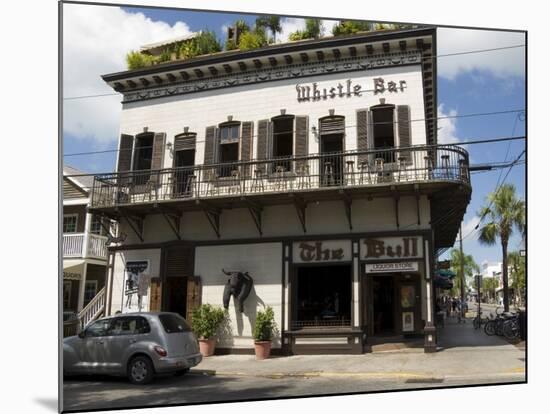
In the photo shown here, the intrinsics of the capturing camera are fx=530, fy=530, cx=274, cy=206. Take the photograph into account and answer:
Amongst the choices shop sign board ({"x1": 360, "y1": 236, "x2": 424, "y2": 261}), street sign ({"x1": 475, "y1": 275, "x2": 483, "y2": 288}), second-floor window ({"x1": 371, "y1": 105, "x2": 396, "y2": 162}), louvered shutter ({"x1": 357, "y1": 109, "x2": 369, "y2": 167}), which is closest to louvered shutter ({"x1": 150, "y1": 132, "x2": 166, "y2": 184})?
louvered shutter ({"x1": 357, "y1": 109, "x2": 369, "y2": 167})

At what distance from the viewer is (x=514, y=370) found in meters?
7.73

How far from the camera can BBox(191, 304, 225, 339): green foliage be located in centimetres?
736

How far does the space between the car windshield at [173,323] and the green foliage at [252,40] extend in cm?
417

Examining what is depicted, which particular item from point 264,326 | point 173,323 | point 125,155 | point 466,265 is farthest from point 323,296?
point 125,155

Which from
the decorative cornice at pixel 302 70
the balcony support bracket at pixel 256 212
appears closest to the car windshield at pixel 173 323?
the balcony support bracket at pixel 256 212

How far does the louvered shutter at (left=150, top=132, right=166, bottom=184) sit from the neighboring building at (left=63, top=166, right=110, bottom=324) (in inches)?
50.4

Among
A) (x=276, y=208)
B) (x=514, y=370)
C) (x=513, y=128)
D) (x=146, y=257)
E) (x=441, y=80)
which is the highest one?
(x=441, y=80)

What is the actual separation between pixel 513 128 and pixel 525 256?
6.43ft

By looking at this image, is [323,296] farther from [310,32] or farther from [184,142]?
[310,32]

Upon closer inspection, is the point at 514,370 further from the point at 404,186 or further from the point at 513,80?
the point at 513,80

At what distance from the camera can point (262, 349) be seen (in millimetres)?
7957

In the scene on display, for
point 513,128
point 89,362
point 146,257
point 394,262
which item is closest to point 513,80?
point 513,128

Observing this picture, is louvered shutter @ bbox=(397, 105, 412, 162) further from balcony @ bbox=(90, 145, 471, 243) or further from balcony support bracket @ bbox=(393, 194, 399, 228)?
balcony support bracket @ bbox=(393, 194, 399, 228)

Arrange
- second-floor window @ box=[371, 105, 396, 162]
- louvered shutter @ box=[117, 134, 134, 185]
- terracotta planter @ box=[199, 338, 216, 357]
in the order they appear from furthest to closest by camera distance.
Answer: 1. second-floor window @ box=[371, 105, 396, 162]
2. terracotta planter @ box=[199, 338, 216, 357]
3. louvered shutter @ box=[117, 134, 134, 185]
